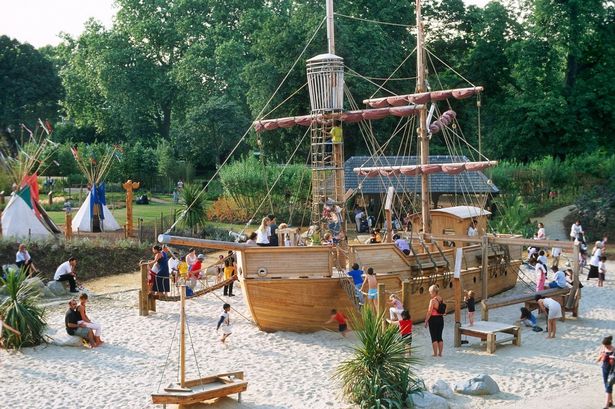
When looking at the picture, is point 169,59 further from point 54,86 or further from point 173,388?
point 173,388

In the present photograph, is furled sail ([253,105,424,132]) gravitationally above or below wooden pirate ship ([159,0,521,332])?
above

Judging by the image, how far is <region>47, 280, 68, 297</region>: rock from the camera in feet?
75.4

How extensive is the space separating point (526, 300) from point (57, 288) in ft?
41.4

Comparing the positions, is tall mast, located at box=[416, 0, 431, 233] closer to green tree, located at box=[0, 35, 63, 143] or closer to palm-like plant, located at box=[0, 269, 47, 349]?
palm-like plant, located at box=[0, 269, 47, 349]

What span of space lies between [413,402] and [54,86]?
57.3 metres

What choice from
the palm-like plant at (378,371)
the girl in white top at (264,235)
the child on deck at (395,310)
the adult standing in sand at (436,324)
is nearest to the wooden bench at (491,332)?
the adult standing in sand at (436,324)

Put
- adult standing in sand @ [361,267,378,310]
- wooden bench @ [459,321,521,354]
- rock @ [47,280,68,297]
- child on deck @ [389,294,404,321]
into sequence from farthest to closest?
rock @ [47,280,68,297] → adult standing in sand @ [361,267,378,310] → wooden bench @ [459,321,521,354] → child on deck @ [389,294,404,321]

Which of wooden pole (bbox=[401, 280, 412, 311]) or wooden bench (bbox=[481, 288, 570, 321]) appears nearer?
wooden pole (bbox=[401, 280, 412, 311])

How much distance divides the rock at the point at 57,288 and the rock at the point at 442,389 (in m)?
12.4

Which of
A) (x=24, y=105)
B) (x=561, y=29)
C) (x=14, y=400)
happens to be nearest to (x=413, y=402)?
(x=14, y=400)

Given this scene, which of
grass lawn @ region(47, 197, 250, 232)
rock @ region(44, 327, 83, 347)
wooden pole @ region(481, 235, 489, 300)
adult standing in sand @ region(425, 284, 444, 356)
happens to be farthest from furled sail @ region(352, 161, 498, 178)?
grass lawn @ region(47, 197, 250, 232)

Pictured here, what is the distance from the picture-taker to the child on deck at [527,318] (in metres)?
19.9

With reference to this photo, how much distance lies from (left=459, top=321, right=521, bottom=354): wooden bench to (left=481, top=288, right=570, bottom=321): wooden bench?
892 millimetres

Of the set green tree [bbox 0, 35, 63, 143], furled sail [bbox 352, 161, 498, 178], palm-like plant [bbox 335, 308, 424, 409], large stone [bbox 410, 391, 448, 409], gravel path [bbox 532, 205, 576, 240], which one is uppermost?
green tree [bbox 0, 35, 63, 143]
